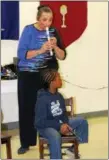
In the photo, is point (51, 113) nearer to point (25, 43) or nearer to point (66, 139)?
point (66, 139)

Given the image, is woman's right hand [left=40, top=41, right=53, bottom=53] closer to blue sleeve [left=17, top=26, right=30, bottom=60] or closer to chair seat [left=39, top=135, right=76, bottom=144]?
blue sleeve [left=17, top=26, right=30, bottom=60]

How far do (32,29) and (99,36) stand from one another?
1799 mm

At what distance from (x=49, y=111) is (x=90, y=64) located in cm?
216

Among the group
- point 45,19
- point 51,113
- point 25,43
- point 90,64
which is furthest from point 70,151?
point 90,64

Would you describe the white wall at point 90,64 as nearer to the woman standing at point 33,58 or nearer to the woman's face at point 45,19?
the woman standing at point 33,58

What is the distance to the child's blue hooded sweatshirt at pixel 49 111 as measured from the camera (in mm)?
2432

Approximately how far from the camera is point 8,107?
154 inches

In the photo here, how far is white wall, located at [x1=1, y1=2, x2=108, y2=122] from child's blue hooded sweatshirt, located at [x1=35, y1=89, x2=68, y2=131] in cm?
179

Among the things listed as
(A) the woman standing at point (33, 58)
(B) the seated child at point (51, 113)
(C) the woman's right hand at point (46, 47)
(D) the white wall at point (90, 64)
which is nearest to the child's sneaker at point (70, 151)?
(B) the seated child at point (51, 113)

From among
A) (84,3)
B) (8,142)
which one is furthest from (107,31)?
(8,142)

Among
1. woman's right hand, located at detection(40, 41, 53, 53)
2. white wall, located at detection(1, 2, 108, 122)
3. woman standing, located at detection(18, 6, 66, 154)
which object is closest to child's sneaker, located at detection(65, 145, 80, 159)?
woman standing, located at detection(18, 6, 66, 154)

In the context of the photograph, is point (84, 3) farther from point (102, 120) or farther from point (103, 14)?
point (102, 120)

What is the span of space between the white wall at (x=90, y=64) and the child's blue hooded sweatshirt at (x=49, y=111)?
1.79m

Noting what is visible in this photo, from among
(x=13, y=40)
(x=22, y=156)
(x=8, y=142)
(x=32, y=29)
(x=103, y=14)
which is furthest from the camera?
(x=103, y=14)
